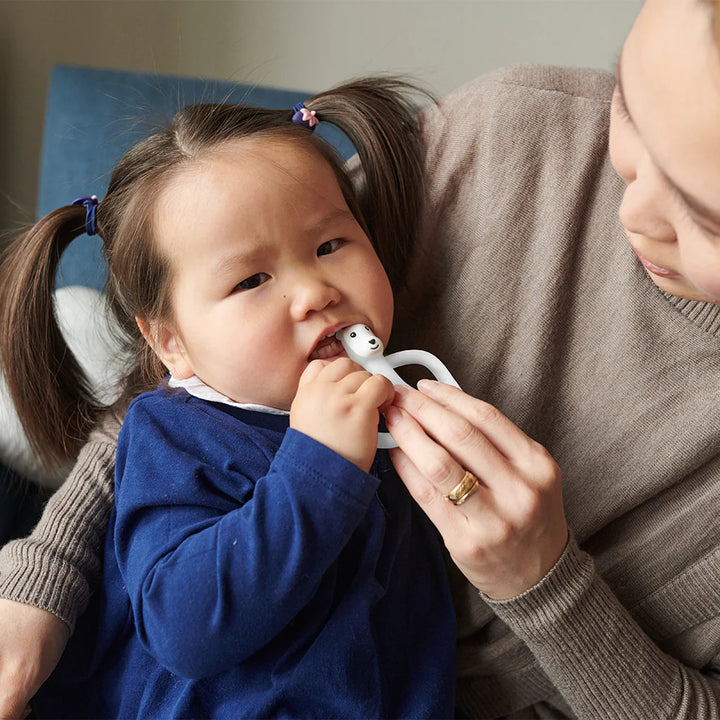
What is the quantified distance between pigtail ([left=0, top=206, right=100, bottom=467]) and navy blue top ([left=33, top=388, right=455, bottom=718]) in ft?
0.83

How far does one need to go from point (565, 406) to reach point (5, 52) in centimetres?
213

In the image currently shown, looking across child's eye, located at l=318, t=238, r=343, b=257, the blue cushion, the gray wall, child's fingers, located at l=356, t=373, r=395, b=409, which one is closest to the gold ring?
child's fingers, located at l=356, t=373, r=395, b=409

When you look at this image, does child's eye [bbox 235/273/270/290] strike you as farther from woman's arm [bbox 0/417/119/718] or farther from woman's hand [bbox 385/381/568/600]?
woman's arm [bbox 0/417/119/718]

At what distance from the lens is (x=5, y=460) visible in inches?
60.2

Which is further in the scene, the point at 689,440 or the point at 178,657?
the point at 689,440

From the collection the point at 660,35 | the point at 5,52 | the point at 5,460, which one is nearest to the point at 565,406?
the point at 660,35

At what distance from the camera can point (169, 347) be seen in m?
1.10

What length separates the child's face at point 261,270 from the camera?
0.97m

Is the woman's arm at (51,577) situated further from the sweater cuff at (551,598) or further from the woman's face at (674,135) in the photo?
the woman's face at (674,135)

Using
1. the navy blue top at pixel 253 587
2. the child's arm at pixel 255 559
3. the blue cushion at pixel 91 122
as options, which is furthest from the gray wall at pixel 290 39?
the child's arm at pixel 255 559

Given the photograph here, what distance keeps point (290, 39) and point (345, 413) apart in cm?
192

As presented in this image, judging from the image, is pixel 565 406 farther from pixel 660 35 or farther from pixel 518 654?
pixel 660 35

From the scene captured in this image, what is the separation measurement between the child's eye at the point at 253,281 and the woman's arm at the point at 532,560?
0.22m

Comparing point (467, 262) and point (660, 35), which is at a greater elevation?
point (660, 35)
